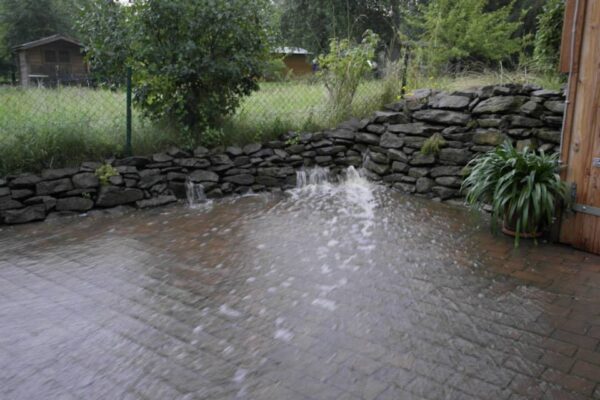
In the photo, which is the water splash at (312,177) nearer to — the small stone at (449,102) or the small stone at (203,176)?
the small stone at (203,176)

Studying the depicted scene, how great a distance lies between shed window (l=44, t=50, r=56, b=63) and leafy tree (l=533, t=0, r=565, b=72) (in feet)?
69.9

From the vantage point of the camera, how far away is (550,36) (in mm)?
6859

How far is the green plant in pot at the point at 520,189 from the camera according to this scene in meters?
4.77

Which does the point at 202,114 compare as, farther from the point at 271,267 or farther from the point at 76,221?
the point at 271,267

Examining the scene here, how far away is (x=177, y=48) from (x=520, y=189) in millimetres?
4557

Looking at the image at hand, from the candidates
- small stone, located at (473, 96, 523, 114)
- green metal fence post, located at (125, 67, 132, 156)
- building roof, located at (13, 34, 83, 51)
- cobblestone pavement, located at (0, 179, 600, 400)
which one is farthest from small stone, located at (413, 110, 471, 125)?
building roof, located at (13, 34, 83, 51)

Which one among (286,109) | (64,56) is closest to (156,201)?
(286,109)

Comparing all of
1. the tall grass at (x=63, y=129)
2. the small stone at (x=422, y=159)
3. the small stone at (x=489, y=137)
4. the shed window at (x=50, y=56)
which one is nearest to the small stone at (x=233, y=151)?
the tall grass at (x=63, y=129)

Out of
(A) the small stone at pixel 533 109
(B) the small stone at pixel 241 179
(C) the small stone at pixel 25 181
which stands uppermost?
(A) the small stone at pixel 533 109

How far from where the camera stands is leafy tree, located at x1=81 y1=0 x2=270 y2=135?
657 cm

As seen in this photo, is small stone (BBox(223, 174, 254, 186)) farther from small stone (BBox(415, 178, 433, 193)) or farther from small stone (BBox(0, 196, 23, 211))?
small stone (BBox(0, 196, 23, 211))

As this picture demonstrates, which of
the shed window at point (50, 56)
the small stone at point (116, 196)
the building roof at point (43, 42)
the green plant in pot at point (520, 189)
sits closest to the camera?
the green plant in pot at point (520, 189)

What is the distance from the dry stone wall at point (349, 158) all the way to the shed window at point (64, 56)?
19.1 meters

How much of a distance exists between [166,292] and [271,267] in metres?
0.93
